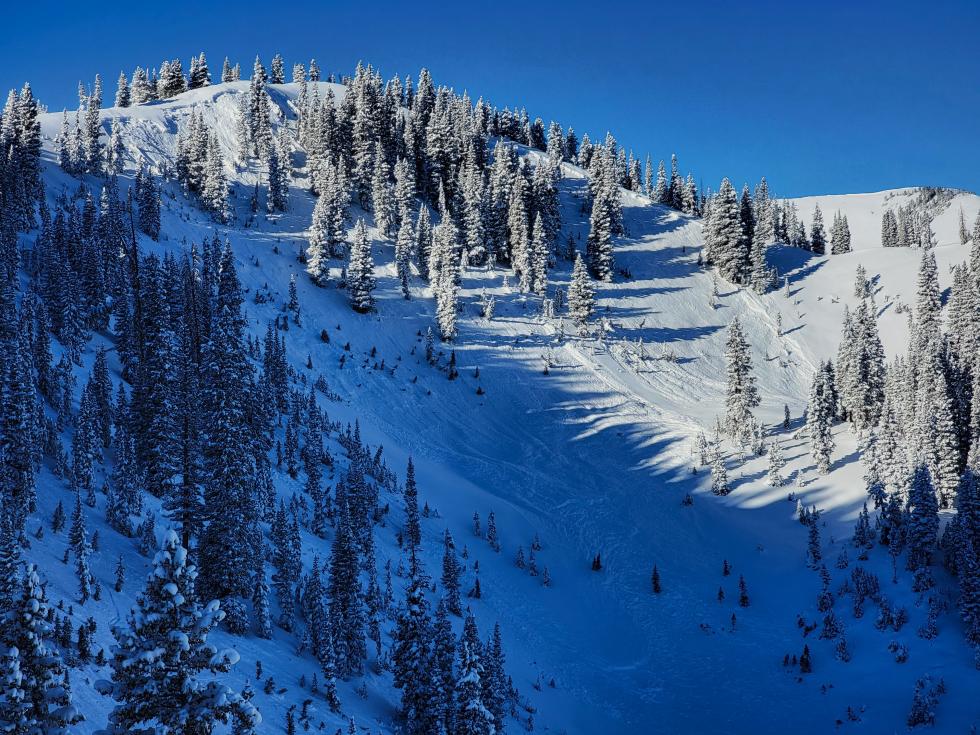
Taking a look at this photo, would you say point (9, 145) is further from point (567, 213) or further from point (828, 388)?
point (828, 388)

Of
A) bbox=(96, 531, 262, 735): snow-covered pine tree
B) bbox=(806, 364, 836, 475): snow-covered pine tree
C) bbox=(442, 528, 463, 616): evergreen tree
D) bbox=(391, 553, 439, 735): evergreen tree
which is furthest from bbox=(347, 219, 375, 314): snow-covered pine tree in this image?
bbox=(96, 531, 262, 735): snow-covered pine tree

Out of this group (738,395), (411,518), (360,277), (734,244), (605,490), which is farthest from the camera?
(734,244)

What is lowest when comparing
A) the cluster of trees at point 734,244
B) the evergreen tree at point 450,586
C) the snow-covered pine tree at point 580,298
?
the evergreen tree at point 450,586

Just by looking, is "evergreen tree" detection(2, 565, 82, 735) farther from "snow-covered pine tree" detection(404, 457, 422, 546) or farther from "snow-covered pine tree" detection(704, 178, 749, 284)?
"snow-covered pine tree" detection(704, 178, 749, 284)

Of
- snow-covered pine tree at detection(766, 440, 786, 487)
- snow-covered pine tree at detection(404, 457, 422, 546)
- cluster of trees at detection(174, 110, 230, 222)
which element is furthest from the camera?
cluster of trees at detection(174, 110, 230, 222)

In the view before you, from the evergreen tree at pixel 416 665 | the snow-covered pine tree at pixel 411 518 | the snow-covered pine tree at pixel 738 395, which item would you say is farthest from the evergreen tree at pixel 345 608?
the snow-covered pine tree at pixel 738 395

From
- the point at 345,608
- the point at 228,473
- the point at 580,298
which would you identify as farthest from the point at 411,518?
the point at 580,298

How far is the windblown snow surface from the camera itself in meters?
35.9

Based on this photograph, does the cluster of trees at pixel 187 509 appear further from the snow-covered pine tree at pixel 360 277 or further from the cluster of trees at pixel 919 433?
the cluster of trees at pixel 919 433

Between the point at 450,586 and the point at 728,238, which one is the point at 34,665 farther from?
the point at 728,238

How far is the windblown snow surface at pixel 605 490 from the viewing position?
118 ft

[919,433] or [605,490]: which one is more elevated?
[919,433]

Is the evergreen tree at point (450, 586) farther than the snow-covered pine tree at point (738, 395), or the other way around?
the snow-covered pine tree at point (738, 395)

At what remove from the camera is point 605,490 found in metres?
59.3
